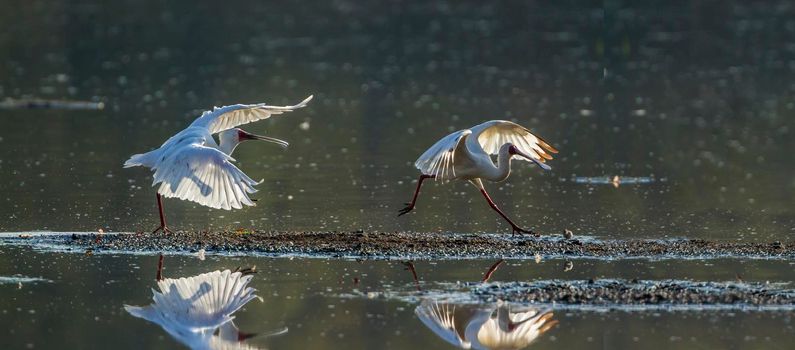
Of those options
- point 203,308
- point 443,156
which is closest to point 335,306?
point 203,308

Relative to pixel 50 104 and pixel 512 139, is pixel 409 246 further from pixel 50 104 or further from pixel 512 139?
pixel 50 104

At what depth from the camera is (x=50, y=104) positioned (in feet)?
92.9

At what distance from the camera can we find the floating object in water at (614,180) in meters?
19.7

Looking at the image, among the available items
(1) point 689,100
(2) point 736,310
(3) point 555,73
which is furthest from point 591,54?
(2) point 736,310

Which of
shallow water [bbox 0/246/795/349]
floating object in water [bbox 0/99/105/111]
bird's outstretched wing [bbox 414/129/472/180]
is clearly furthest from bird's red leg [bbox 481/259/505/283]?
floating object in water [bbox 0/99/105/111]

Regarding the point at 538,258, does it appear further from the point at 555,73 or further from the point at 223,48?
the point at 223,48

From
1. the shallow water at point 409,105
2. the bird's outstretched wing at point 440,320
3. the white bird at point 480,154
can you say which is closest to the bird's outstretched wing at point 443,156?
the white bird at point 480,154

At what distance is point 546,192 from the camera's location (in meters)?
19.0

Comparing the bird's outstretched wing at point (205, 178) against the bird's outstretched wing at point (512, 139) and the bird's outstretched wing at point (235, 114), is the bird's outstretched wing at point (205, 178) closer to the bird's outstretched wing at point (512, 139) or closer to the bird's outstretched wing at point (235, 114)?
the bird's outstretched wing at point (235, 114)

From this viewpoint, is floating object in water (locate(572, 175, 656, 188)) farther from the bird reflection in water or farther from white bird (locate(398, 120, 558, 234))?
the bird reflection in water

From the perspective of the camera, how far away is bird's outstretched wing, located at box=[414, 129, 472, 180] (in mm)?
15055

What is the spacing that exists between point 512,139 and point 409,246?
2.96 metres

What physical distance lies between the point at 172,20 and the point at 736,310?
37.0 m

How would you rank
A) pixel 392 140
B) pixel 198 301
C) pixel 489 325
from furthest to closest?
pixel 392 140, pixel 198 301, pixel 489 325
